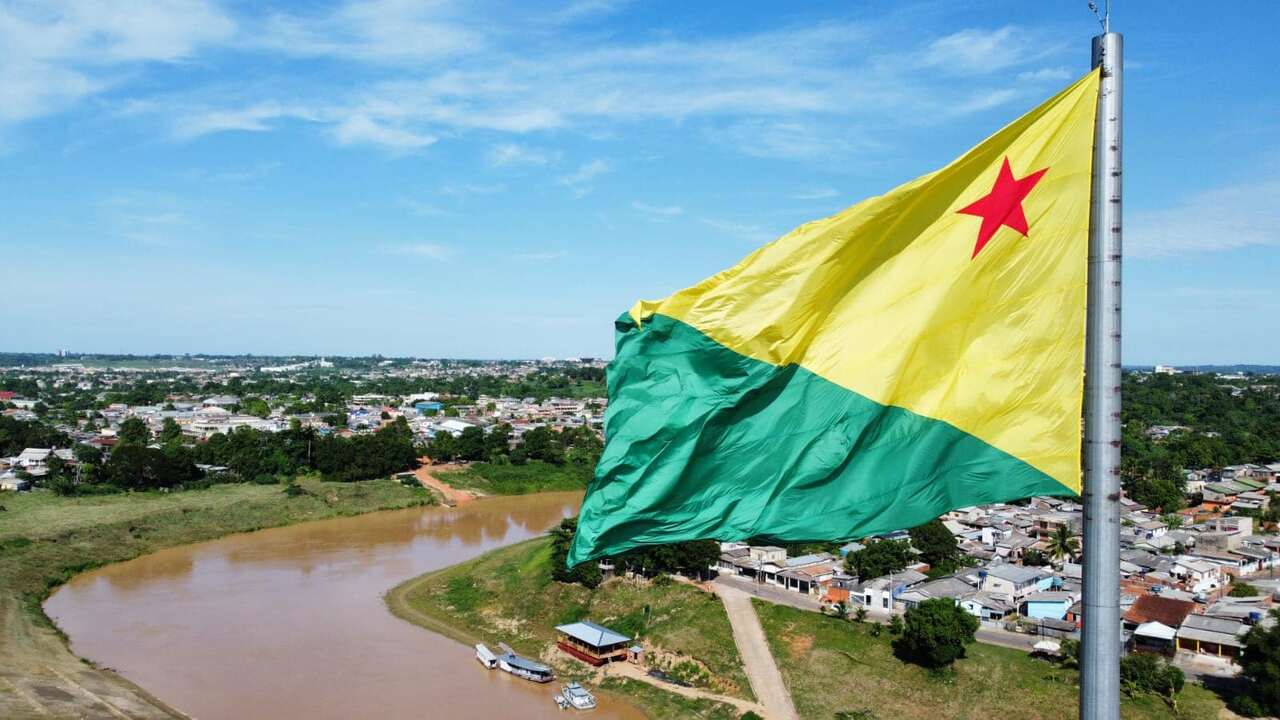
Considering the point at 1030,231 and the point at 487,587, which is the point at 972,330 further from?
the point at 487,587

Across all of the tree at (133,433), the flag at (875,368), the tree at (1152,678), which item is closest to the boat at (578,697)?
the tree at (1152,678)

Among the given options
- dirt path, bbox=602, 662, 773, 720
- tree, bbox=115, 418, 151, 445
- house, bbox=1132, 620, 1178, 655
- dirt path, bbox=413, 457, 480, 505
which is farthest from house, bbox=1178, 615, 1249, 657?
tree, bbox=115, 418, 151, 445

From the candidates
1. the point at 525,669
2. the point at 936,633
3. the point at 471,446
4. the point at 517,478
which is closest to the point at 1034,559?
the point at 936,633

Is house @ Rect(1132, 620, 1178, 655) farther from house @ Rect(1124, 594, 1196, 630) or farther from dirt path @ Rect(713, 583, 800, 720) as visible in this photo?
dirt path @ Rect(713, 583, 800, 720)

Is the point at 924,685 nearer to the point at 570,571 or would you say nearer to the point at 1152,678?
the point at 1152,678

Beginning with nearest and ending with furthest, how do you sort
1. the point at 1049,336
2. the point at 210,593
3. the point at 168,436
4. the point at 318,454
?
1. the point at 1049,336
2. the point at 210,593
3. the point at 318,454
4. the point at 168,436

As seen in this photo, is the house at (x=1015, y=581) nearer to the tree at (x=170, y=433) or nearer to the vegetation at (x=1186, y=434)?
the vegetation at (x=1186, y=434)

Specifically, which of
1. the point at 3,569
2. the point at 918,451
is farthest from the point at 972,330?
the point at 3,569
